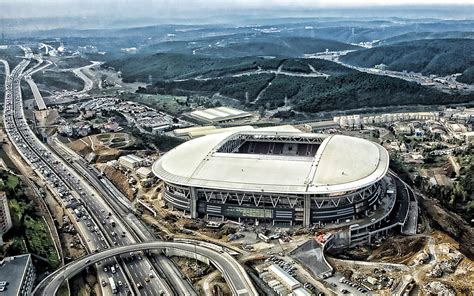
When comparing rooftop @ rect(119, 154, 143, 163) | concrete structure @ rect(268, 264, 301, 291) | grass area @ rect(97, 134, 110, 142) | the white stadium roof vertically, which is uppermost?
the white stadium roof

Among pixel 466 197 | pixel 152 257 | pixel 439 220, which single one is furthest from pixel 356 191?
pixel 152 257

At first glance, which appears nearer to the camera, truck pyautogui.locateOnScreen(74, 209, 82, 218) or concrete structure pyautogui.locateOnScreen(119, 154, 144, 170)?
truck pyautogui.locateOnScreen(74, 209, 82, 218)

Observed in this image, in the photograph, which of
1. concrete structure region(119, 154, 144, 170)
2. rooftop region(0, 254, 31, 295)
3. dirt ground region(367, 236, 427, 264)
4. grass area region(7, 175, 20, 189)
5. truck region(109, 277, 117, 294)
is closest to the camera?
rooftop region(0, 254, 31, 295)

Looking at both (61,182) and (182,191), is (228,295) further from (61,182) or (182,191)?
(61,182)

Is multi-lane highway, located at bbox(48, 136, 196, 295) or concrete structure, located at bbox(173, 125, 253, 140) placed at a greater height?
concrete structure, located at bbox(173, 125, 253, 140)

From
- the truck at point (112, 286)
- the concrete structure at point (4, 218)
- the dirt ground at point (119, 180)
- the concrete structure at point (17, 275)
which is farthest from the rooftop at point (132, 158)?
the truck at point (112, 286)

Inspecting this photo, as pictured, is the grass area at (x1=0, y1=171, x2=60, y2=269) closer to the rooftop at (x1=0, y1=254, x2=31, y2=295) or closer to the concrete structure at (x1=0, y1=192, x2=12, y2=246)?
the concrete structure at (x1=0, y1=192, x2=12, y2=246)

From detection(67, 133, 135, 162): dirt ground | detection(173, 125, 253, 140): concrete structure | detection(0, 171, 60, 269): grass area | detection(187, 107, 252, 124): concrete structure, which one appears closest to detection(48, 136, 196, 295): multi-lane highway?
detection(67, 133, 135, 162): dirt ground

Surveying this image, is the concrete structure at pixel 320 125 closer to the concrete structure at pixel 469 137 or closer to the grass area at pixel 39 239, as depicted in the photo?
the concrete structure at pixel 469 137
